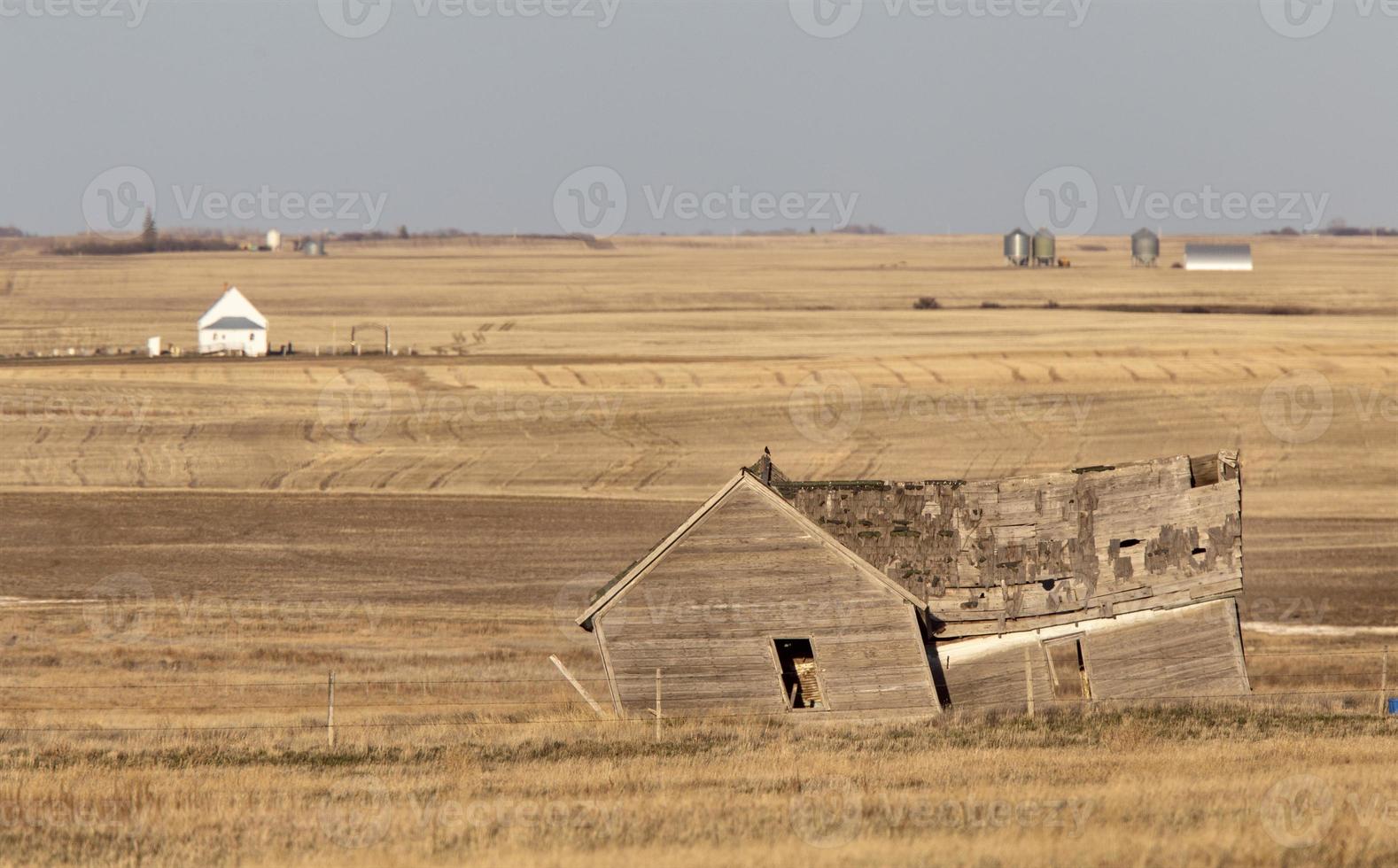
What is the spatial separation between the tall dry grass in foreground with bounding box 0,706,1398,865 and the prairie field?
0.07 metres

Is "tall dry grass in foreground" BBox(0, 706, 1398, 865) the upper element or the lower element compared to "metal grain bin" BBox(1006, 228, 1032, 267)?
lower

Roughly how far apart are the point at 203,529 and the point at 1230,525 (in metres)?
24.7

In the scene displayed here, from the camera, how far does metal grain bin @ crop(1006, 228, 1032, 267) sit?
148250 mm

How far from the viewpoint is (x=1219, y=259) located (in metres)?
136

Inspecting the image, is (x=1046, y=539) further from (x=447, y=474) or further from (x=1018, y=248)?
(x=1018, y=248)

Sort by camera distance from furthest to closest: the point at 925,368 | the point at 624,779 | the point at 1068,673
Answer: the point at 925,368 → the point at 1068,673 → the point at 624,779

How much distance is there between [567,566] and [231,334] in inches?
1674

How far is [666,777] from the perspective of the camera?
16.1 m

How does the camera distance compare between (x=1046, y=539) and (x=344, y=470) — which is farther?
(x=344, y=470)

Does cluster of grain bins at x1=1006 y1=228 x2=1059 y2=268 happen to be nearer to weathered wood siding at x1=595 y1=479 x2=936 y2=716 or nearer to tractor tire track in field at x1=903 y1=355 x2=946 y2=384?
tractor tire track in field at x1=903 y1=355 x2=946 y2=384

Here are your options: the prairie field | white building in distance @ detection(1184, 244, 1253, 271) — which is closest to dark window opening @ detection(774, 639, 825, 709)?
the prairie field

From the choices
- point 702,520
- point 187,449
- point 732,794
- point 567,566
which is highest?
point 187,449

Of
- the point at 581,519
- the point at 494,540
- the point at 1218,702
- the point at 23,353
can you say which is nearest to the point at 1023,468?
the point at 581,519

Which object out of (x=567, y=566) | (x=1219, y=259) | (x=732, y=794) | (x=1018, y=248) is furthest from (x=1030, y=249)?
(x=732, y=794)
